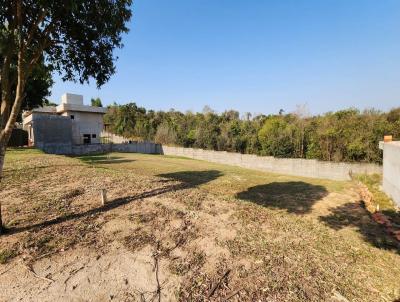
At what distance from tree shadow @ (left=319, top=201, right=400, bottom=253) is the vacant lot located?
0.40 ft

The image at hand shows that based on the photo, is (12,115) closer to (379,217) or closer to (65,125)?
(379,217)

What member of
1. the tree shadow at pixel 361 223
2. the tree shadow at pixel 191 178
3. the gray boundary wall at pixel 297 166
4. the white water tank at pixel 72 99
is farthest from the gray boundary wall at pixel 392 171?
the white water tank at pixel 72 99

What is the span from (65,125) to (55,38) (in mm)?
25695

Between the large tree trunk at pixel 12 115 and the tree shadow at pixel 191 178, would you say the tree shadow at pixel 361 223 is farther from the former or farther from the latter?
the large tree trunk at pixel 12 115

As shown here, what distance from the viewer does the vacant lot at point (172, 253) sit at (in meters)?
3.39

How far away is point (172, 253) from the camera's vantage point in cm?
414

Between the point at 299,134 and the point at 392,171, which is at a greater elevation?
the point at 299,134

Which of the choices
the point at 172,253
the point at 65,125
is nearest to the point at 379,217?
the point at 172,253

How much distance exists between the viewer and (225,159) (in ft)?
88.7

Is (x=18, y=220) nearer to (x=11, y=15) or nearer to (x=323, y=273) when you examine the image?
(x=11, y=15)

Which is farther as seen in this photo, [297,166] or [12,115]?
A: [297,166]

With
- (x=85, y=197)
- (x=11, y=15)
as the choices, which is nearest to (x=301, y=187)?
(x=85, y=197)

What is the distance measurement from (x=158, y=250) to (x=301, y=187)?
42.0 ft

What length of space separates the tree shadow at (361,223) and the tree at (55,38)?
26.0ft
